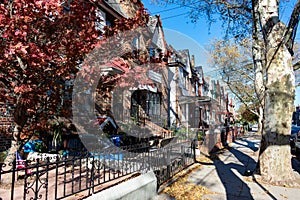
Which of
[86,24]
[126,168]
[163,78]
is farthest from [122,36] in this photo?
Result: [163,78]

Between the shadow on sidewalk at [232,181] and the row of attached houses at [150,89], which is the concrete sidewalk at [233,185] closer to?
the shadow on sidewalk at [232,181]

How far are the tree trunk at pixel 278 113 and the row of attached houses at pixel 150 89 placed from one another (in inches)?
128

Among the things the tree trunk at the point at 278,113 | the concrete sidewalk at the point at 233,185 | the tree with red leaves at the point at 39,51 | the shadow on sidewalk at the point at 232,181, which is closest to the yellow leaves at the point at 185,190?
the concrete sidewalk at the point at 233,185

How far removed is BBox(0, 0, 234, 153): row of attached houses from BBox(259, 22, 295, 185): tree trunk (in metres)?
3.24

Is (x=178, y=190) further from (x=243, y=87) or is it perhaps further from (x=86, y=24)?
(x=243, y=87)

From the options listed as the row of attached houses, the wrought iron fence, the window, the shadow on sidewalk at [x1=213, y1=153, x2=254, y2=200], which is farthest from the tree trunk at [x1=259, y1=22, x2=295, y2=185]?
the window

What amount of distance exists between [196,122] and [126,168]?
67.2ft

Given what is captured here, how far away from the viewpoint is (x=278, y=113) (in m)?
6.42

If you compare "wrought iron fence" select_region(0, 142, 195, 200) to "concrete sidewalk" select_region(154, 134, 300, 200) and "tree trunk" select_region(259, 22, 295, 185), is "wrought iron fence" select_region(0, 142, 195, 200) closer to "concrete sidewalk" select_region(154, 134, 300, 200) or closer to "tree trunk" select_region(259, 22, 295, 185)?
"concrete sidewalk" select_region(154, 134, 300, 200)

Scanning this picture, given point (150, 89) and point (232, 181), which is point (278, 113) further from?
point (150, 89)

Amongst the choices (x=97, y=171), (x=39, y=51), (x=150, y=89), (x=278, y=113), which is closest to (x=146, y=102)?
(x=150, y=89)

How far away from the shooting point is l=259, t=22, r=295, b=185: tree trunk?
20.8 feet

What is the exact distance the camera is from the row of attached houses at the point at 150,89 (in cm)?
743

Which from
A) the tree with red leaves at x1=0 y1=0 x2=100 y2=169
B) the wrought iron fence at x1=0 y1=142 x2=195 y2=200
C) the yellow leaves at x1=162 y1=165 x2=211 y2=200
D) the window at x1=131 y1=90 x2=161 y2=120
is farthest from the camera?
the window at x1=131 y1=90 x2=161 y2=120
